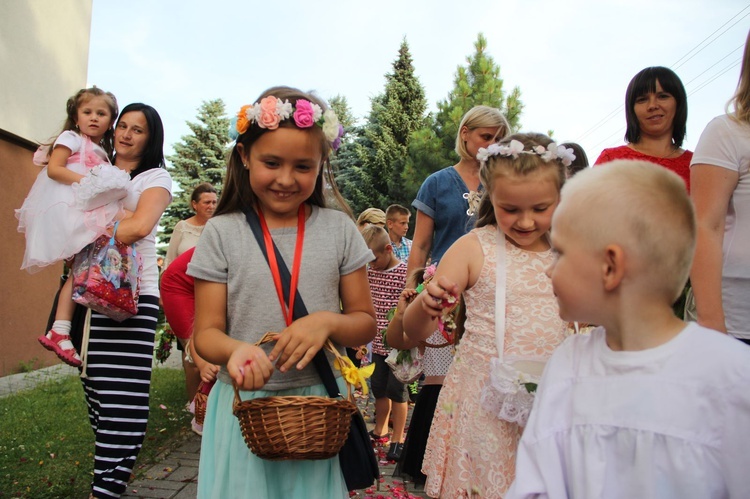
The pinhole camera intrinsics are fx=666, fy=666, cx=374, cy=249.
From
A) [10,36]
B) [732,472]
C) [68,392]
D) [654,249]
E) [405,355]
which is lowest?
[68,392]

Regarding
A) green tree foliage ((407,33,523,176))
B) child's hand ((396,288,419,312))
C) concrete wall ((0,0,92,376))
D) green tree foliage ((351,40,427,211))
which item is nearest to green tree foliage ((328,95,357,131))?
green tree foliage ((351,40,427,211))

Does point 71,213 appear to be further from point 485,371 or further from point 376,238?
point 376,238

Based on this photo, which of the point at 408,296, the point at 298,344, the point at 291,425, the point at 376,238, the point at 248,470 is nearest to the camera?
the point at 291,425

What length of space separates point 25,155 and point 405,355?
7.11 meters

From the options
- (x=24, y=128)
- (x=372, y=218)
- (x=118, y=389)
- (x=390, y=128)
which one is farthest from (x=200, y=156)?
(x=118, y=389)

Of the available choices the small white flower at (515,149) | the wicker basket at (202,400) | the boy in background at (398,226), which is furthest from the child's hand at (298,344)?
the boy in background at (398,226)

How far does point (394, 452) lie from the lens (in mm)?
5805

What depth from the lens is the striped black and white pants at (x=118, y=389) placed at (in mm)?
3873

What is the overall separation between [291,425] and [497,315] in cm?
103

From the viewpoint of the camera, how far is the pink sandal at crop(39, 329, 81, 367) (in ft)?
12.9

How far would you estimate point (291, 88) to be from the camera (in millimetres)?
2762

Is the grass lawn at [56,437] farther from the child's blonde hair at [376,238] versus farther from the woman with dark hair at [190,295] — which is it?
the child's blonde hair at [376,238]

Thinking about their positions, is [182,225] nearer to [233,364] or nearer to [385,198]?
[233,364]

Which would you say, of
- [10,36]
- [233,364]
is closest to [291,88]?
[233,364]
